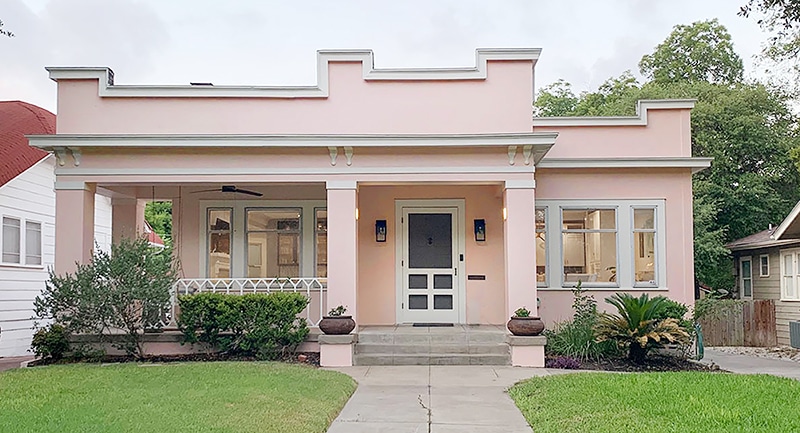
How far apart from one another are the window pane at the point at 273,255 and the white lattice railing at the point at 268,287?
47cm

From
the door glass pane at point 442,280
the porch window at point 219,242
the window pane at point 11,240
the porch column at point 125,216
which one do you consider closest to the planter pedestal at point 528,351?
the door glass pane at point 442,280

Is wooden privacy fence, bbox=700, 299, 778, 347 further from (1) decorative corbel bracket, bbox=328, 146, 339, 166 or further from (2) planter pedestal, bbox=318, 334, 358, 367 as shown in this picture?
(1) decorative corbel bracket, bbox=328, 146, 339, 166

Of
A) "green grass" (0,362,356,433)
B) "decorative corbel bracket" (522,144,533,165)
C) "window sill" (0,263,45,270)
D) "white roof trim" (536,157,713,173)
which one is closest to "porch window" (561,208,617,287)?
"white roof trim" (536,157,713,173)

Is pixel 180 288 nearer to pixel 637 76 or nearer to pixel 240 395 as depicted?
pixel 240 395

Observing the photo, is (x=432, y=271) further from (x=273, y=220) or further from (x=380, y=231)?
(x=273, y=220)

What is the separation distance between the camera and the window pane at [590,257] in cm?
1277

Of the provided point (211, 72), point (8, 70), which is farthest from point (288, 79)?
point (8, 70)

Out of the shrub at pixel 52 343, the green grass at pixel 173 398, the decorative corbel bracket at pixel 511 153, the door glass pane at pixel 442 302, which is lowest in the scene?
the green grass at pixel 173 398

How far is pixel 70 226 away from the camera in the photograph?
11.2 meters

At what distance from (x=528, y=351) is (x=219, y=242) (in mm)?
5963

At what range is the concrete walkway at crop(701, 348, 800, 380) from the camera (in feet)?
34.4

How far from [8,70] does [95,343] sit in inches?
446

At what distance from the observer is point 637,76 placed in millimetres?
30562

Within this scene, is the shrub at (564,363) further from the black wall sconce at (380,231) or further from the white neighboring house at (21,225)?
the white neighboring house at (21,225)
